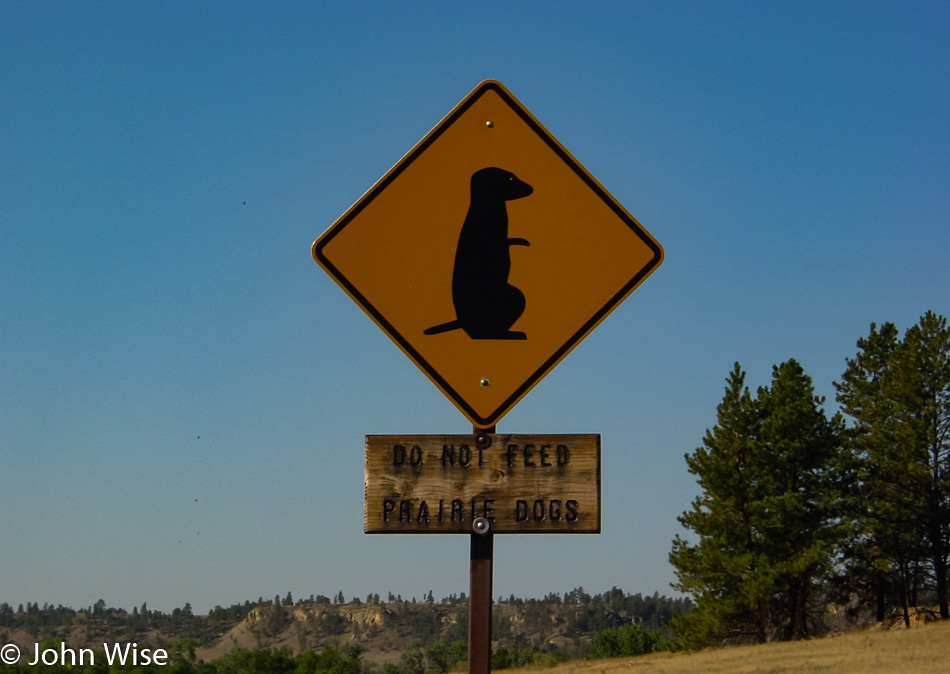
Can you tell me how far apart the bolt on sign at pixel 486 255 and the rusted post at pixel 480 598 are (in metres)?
0.35

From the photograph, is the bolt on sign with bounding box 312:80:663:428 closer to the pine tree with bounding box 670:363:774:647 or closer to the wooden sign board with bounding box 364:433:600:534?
the wooden sign board with bounding box 364:433:600:534

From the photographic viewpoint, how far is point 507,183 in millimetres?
3832

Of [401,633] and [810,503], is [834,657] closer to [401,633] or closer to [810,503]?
[810,503]

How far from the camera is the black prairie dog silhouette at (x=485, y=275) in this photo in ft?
12.3

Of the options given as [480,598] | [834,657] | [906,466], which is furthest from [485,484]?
[906,466]

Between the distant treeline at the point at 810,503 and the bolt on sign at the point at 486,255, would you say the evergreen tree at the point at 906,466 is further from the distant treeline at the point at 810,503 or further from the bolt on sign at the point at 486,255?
the bolt on sign at the point at 486,255

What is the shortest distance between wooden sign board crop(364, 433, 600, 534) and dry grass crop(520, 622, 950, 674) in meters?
37.8

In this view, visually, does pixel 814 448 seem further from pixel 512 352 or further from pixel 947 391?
pixel 512 352

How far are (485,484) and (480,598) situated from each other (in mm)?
416

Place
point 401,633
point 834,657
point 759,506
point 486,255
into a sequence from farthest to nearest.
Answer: point 401,633 < point 759,506 < point 834,657 < point 486,255

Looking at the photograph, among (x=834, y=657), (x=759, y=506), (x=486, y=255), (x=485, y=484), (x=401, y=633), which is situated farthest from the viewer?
(x=401, y=633)

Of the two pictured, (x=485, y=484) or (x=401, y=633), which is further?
(x=401, y=633)

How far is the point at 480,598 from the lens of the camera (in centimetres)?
358

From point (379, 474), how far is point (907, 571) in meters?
60.5
